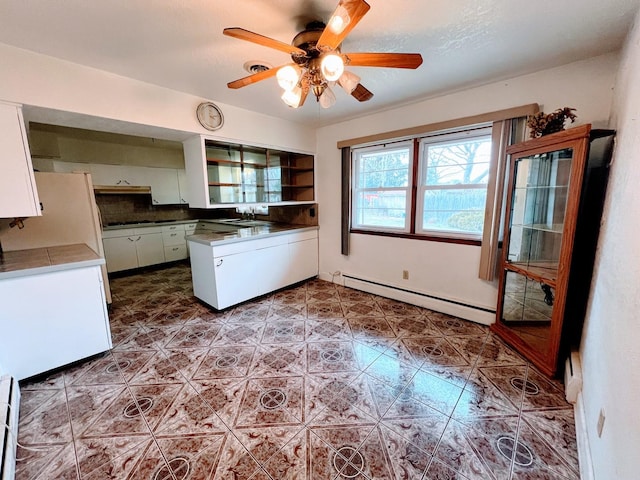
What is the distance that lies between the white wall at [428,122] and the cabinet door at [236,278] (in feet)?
4.11

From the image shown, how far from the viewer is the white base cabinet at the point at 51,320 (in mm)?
1819

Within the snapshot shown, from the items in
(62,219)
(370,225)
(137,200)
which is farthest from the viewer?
(137,200)

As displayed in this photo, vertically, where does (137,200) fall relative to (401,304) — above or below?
above

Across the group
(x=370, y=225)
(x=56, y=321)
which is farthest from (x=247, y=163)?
(x=56, y=321)

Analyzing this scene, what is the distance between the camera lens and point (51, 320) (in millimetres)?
1971

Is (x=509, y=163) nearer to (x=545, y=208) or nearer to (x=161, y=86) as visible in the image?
(x=545, y=208)

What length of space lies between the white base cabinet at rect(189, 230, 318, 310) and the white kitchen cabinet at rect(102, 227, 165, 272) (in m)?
2.07

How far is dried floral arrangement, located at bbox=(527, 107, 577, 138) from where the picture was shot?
191 cm

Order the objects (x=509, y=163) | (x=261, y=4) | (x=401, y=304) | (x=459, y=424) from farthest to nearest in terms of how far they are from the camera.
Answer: (x=401, y=304), (x=509, y=163), (x=459, y=424), (x=261, y=4)

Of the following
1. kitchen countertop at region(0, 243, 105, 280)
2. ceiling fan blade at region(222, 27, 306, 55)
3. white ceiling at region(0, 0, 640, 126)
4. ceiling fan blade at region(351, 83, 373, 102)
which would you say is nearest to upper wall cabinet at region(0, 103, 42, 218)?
kitchen countertop at region(0, 243, 105, 280)

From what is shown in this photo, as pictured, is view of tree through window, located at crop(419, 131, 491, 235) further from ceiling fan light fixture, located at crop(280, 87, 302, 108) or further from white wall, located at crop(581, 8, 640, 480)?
ceiling fan light fixture, located at crop(280, 87, 302, 108)

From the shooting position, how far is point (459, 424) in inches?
60.5

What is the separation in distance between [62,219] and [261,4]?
311cm

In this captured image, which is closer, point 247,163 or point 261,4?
point 261,4
